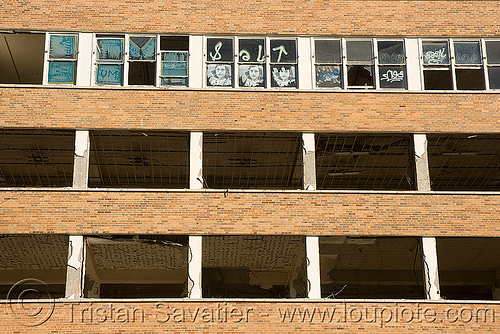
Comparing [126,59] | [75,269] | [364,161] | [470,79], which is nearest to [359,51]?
[470,79]

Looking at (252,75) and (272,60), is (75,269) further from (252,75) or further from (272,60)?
(272,60)

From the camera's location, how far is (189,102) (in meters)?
20.8

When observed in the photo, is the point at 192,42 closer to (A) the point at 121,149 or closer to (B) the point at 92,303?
(A) the point at 121,149

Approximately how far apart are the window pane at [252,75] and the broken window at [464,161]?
527 centimetres

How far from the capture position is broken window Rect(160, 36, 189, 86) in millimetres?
21234

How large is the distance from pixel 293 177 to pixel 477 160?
21.2 feet

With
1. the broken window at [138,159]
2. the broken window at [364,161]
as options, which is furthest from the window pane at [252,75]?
the broken window at [364,161]

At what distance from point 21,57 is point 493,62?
14.8 meters

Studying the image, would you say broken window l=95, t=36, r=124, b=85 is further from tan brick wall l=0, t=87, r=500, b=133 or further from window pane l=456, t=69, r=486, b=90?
window pane l=456, t=69, r=486, b=90

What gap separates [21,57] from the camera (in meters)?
23.4

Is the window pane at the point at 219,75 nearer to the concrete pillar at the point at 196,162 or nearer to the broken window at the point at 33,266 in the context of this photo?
the concrete pillar at the point at 196,162

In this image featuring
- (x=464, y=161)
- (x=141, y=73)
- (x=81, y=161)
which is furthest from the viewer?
(x=464, y=161)

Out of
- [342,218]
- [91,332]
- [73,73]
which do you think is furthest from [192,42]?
[91,332]

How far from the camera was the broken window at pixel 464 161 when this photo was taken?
2295 cm
